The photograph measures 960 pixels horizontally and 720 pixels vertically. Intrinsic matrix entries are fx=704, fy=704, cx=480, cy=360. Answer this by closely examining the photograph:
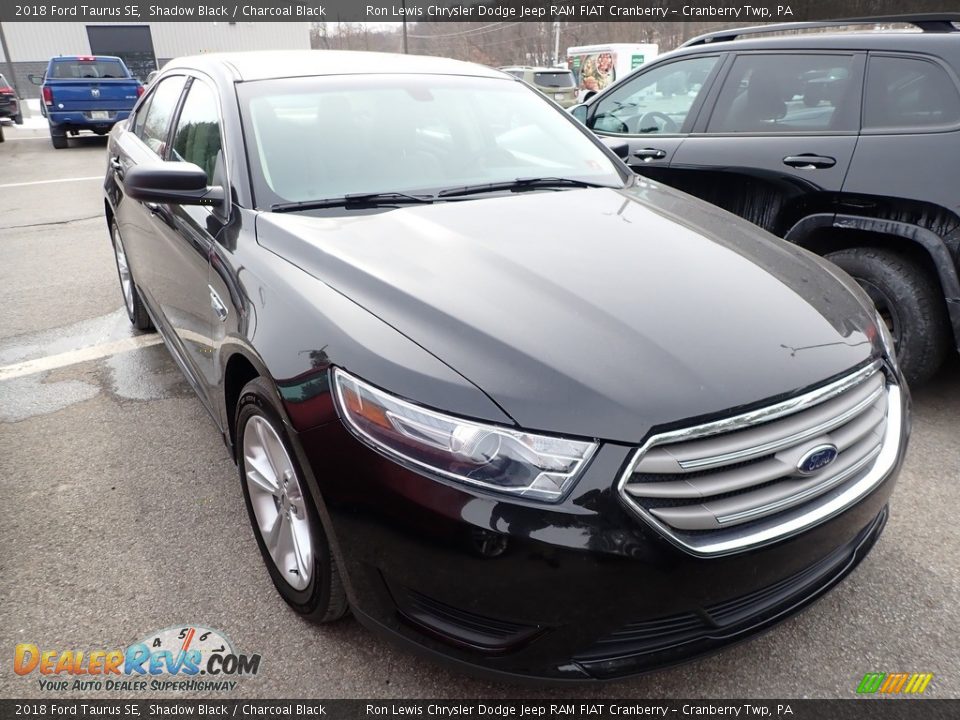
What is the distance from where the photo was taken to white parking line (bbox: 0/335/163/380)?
3.93m

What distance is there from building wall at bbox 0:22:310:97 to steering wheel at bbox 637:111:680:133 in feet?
94.7

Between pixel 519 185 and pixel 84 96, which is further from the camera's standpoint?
pixel 84 96

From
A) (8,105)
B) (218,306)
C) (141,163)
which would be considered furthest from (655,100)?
(8,105)

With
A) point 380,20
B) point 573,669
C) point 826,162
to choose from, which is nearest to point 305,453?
point 573,669

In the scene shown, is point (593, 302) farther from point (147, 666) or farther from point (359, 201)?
point (147, 666)

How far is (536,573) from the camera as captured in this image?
1482mm

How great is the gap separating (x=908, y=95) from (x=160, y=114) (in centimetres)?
367

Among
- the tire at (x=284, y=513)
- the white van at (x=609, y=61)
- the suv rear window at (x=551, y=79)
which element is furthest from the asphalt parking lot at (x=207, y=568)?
the white van at (x=609, y=61)

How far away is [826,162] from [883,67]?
1.64 ft

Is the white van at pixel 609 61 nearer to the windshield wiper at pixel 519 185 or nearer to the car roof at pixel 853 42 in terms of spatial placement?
the car roof at pixel 853 42

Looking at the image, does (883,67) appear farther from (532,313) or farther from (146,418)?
(146,418)

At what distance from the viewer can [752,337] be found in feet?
5.84

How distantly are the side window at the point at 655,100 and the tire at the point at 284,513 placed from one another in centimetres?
331

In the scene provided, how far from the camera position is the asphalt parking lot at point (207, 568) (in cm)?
197
